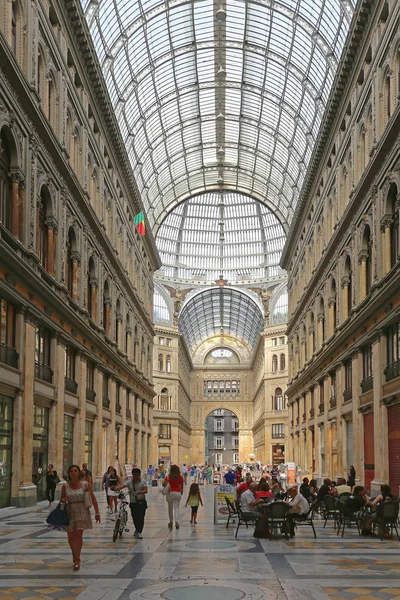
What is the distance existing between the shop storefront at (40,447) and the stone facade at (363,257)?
43.3 feet

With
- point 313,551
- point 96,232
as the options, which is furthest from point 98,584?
point 96,232

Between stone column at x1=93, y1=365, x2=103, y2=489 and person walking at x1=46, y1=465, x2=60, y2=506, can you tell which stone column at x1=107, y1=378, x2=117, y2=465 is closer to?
stone column at x1=93, y1=365, x2=103, y2=489

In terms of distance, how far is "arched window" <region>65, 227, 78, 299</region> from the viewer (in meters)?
35.8

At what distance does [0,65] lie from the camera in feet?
75.5

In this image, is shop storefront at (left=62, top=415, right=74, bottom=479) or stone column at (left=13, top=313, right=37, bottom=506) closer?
stone column at (left=13, top=313, right=37, bottom=506)

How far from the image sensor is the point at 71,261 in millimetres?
36562

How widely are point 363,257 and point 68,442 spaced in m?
16.2

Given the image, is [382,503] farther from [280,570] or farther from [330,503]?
[280,570]

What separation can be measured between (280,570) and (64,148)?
23581mm

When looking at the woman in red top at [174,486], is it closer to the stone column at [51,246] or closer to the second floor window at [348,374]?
the stone column at [51,246]

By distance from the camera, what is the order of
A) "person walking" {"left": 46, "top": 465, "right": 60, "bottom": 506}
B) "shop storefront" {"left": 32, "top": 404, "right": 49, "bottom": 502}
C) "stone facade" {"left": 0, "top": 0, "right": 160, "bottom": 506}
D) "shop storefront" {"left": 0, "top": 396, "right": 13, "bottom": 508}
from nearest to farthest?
"shop storefront" {"left": 0, "top": 396, "right": 13, "bottom": 508} → "stone facade" {"left": 0, "top": 0, "right": 160, "bottom": 506} → "person walking" {"left": 46, "top": 465, "right": 60, "bottom": 506} → "shop storefront" {"left": 32, "top": 404, "right": 49, "bottom": 502}

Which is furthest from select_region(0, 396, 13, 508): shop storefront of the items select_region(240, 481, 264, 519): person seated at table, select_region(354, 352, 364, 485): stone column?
select_region(354, 352, 364, 485): stone column

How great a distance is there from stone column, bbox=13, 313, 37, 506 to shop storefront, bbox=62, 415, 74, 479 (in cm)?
724

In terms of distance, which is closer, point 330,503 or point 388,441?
point 330,503
